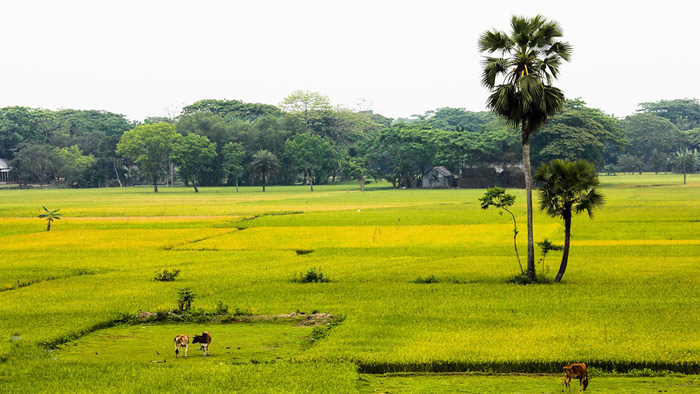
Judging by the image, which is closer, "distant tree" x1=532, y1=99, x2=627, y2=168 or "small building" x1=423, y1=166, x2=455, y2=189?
"distant tree" x1=532, y1=99, x2=627, y2=168

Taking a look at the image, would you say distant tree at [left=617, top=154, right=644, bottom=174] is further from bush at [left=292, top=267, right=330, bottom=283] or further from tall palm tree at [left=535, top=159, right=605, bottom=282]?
bush at [left=292, top=267, right=330, bottom=283]

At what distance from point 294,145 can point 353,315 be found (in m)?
109

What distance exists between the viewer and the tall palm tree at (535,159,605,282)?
23.5 meters

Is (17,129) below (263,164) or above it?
above

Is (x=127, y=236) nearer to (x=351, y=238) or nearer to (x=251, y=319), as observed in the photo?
(x=351, y=238)

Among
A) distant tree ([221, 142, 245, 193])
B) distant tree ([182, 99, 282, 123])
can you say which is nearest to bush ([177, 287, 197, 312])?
distant tree ([221, 142, 245, 193])

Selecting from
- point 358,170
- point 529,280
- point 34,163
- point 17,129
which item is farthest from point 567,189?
point 17,129

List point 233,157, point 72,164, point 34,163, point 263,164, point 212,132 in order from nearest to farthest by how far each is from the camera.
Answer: point 263,164 → point 233,157 → point 34,163 → point 212,132 → point 72,164

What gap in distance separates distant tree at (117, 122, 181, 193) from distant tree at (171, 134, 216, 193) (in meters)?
1.98

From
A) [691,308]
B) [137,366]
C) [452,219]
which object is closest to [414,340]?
[137,366]

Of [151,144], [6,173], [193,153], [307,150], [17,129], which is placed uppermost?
Result: [17,129]

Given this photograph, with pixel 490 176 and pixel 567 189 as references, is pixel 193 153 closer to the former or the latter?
pixel 490 176

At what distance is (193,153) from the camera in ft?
407

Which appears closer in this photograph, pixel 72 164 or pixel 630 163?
pixel 72 164
